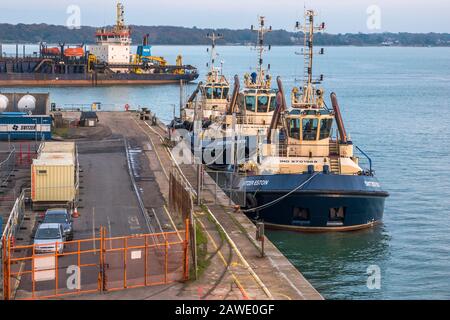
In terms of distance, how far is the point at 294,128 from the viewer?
42219 mm

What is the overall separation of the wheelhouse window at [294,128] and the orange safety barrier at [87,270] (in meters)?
13.5

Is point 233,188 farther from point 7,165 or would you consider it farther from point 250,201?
point 7,165

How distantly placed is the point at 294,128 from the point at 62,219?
13744 mm

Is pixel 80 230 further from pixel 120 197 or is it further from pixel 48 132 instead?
pixel 48 132

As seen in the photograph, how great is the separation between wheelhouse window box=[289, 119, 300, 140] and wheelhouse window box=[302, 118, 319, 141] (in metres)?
0.30

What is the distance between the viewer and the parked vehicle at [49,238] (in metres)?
29.1

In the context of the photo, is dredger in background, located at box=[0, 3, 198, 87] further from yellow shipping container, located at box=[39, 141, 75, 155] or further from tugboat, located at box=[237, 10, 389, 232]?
tugboat, located at box=[237, 10, 389, 232]

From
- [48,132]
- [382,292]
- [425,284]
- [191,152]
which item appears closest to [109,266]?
[382,292]

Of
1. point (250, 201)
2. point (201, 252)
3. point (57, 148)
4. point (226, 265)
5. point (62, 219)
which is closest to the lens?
point (226, 265)

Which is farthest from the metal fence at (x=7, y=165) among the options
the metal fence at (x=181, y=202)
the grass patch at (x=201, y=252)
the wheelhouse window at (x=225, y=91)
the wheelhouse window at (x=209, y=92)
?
the wheelhouse window at (x=225, y=91)

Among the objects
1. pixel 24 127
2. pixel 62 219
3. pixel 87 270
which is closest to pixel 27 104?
pixel 24 127

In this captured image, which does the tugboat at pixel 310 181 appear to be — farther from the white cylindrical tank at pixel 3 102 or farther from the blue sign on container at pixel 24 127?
the white cylindrical tank at pixel 3 102
